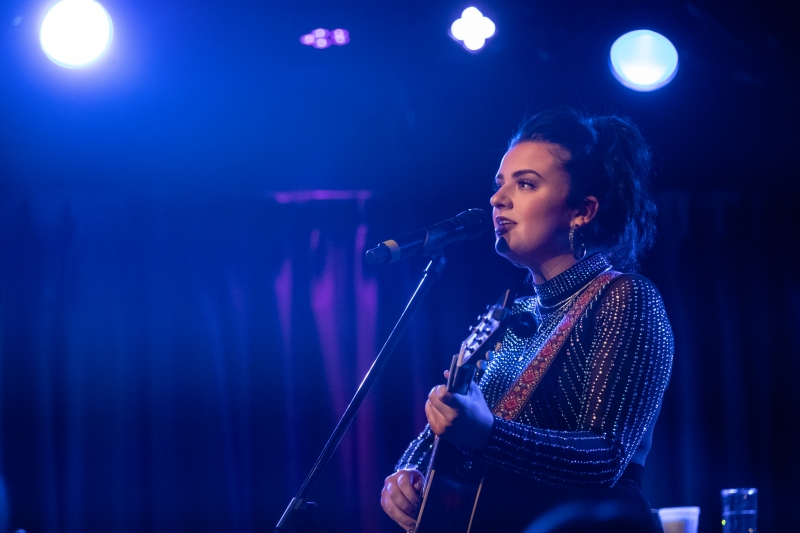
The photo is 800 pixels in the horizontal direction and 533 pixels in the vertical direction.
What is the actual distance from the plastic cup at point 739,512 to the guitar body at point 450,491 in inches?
61.1

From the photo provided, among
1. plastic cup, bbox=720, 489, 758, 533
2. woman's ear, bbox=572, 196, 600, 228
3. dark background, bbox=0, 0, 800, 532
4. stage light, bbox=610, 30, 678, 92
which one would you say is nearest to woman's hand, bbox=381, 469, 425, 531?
woman's ear, bbox=572, 196, 600, 228

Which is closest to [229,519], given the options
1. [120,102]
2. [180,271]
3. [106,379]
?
[106,379]

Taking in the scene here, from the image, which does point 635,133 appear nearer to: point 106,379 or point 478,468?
point 478,468

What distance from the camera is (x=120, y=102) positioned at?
11.0ft

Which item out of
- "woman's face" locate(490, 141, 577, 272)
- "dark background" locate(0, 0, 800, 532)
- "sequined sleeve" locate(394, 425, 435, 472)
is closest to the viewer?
"woman's face" locate(490, 141, 577, 272)

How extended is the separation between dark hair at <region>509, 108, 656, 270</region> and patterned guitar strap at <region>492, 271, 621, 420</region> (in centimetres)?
25

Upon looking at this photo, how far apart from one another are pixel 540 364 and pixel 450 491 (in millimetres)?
389

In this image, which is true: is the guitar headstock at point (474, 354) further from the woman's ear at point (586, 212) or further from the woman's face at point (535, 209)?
the woman's ear at point (586, 212)

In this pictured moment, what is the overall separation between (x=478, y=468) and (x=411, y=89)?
244 cm

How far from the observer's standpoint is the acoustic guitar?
1.48 meters

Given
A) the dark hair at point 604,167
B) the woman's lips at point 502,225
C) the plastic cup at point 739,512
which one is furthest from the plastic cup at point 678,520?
the woman's lips at point 502,225

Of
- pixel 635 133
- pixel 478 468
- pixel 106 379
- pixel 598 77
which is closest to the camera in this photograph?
pixel 478 468

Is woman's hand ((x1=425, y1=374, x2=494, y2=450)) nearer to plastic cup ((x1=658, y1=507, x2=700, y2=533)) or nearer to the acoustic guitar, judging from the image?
the acoustic guitar

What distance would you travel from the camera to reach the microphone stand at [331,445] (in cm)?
172
